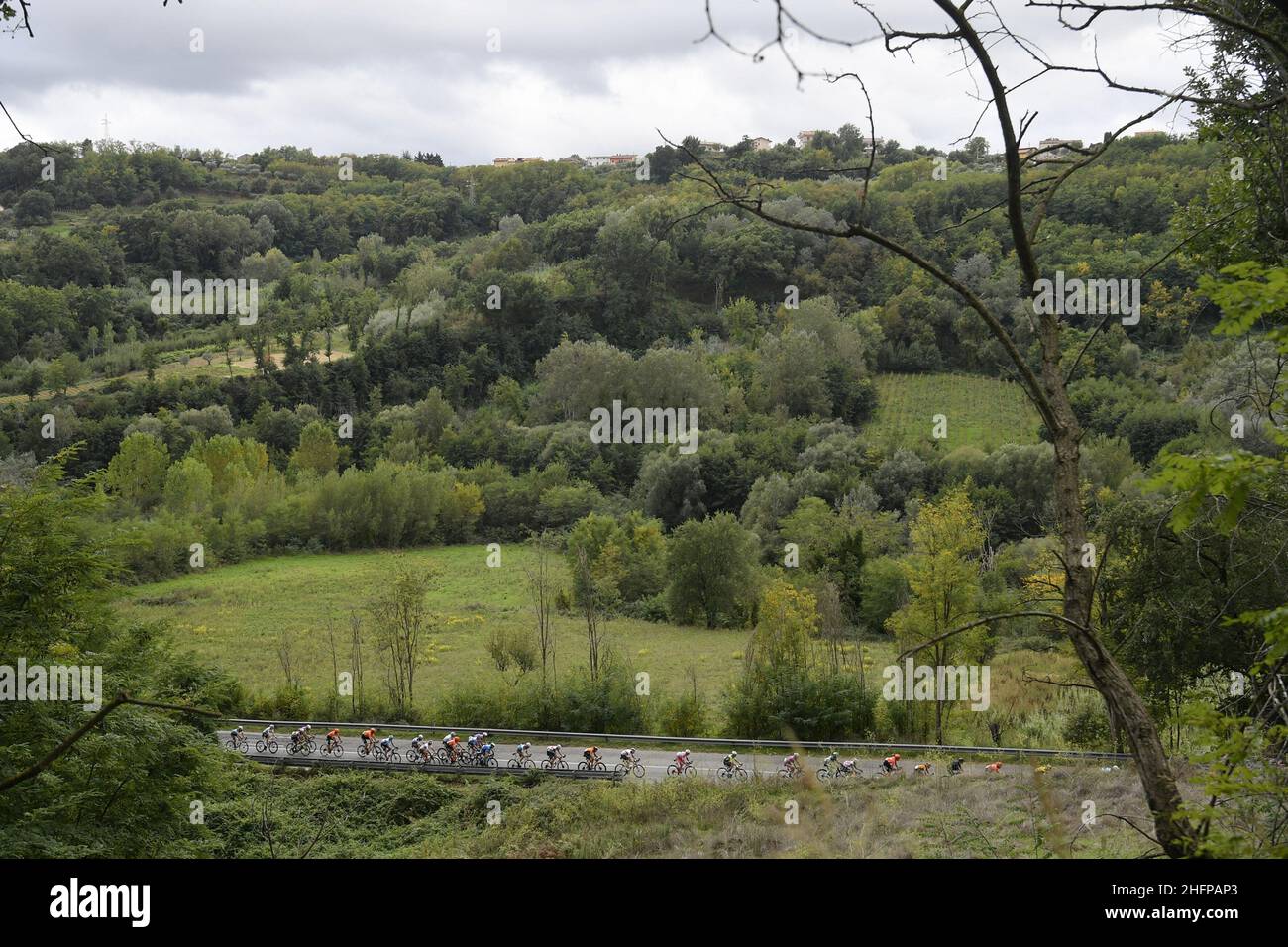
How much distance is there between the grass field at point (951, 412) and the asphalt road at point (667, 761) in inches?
1077

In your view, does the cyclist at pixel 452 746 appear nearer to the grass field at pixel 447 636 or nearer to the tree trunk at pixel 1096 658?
the grass field at pixel 447 636

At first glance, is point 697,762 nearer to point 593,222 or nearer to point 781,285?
point 781,285

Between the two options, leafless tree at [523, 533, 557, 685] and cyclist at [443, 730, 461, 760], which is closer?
cyclist at [443, 730, 461, 760]

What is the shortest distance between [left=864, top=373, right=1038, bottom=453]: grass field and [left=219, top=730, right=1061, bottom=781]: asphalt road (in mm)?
27366

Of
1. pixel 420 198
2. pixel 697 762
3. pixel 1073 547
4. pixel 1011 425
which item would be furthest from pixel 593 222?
pixel 1073 547

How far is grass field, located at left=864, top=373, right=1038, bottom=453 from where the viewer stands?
4916cm

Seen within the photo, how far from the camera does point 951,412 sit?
180 ft

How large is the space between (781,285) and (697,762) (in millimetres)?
57960

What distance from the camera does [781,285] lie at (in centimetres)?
7350

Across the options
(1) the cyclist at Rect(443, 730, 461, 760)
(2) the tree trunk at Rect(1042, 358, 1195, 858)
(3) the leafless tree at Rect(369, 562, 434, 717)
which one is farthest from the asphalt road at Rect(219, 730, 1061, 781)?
(2) the tree trunk at Rect(1042, 358, 1195, 858)

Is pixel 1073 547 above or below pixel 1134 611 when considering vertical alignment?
above

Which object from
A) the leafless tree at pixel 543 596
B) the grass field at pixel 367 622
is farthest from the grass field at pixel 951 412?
the grass field at pixel 367 622

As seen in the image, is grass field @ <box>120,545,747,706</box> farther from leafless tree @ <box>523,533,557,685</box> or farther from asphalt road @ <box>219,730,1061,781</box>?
asphalt road @ <box>219,730,1061,781</box>

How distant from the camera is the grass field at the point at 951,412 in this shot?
49.2 meters
